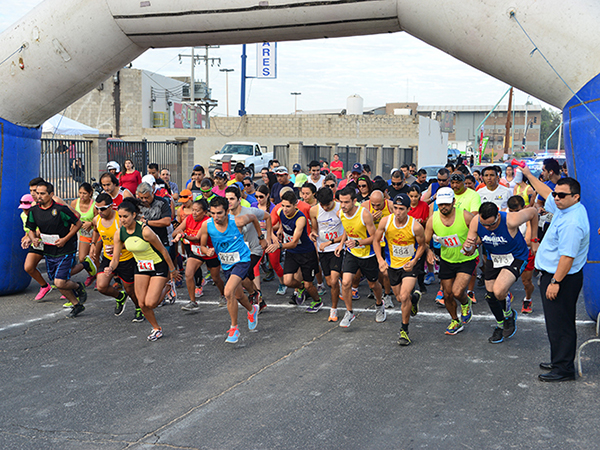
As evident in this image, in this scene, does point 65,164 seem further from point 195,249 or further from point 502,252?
point 502,252

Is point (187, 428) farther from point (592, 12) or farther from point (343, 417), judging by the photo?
point (592, 12)

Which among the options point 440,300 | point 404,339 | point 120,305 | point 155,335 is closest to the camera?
point 404,339

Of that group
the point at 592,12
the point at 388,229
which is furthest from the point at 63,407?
the point at 592,12

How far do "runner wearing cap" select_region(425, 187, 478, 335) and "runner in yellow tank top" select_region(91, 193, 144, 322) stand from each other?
3930 millimetres

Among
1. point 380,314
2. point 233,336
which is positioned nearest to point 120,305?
point 233,336

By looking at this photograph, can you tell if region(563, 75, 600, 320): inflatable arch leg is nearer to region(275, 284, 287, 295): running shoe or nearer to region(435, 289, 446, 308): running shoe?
region(435, 289, 446, 308): running shoe

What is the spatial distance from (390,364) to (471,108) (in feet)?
351

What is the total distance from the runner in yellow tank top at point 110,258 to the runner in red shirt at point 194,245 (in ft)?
2.81

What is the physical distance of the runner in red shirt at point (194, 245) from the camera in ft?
28.2

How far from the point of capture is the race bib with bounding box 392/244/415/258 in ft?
23.8

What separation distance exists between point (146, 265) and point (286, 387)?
2.67 metres

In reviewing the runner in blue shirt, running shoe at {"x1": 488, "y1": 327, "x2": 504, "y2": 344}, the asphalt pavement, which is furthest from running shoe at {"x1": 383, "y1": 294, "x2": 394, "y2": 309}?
the runner in blue shirt

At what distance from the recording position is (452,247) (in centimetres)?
714

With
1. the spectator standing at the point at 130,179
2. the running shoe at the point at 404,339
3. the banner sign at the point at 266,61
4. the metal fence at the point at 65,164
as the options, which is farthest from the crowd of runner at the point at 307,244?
the banner sign at the point at 266,61
